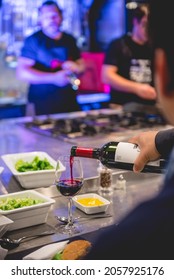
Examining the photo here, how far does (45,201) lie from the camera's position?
1.41m

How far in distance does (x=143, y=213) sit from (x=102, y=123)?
2.02m

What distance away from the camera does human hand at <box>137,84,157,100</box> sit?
3016 millimetres

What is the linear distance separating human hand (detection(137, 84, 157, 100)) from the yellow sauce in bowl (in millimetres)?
1594

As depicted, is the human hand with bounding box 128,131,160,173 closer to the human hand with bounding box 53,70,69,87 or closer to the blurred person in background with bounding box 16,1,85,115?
the human hand with bounding box 53,70,69,87

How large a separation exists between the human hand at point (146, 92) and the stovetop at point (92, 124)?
112 millimetres

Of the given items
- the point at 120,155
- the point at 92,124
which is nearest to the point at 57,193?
the point at 120,155

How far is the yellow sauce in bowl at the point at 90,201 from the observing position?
1495 mm

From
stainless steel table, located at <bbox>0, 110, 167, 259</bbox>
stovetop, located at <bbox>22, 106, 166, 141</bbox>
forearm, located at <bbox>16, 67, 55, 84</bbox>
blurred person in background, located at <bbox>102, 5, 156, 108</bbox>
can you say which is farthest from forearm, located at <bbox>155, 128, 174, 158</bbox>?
forearm, located at <bbox>16, 67, 55, 84</bbox>

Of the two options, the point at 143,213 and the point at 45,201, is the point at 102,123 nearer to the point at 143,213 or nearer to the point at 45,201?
the point at 45,201

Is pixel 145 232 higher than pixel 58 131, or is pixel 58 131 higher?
pixel 145 232

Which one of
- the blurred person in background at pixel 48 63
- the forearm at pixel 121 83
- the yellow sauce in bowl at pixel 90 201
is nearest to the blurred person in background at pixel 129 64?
the forearm at pixel 121 83

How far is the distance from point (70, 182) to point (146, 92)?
177cm

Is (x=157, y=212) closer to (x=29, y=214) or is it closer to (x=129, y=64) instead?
(x=29, y=214)
